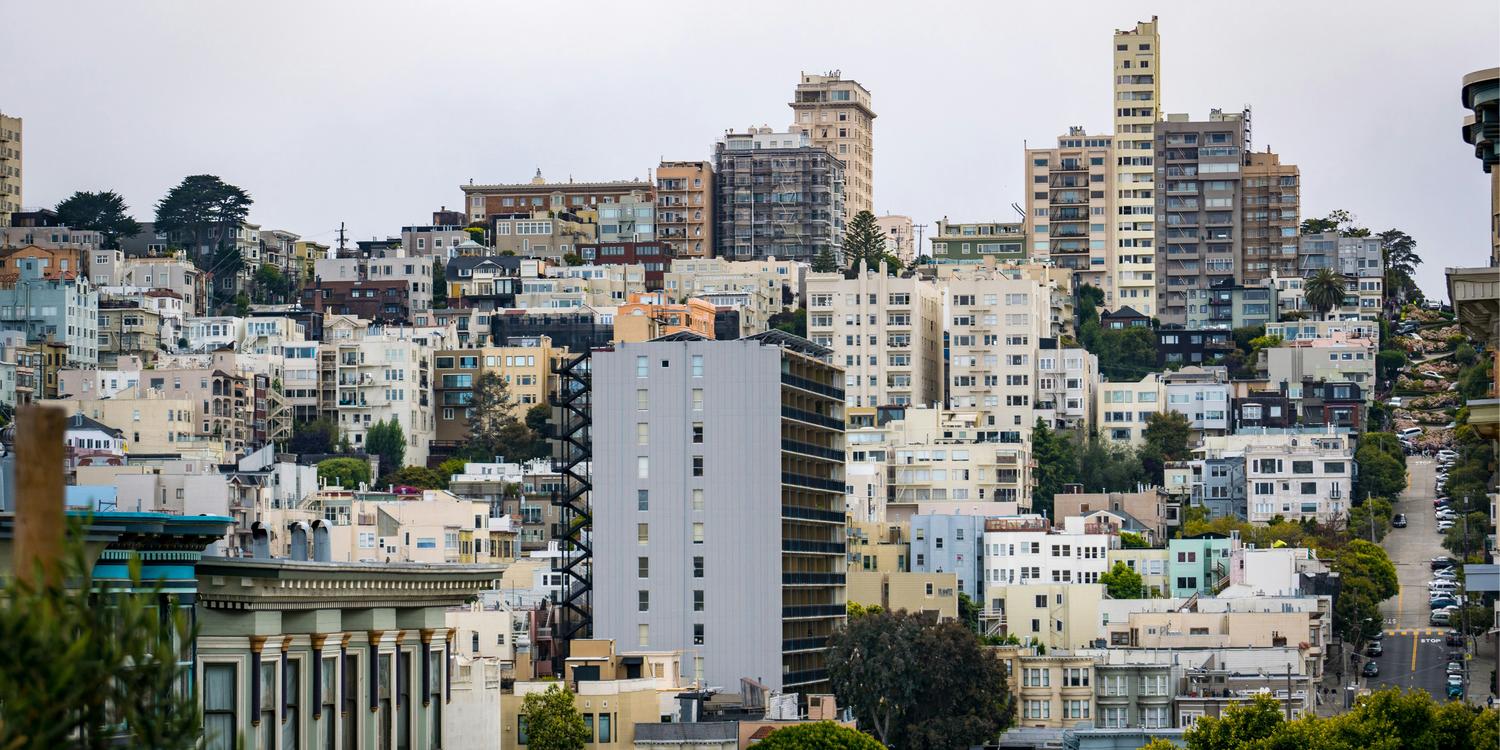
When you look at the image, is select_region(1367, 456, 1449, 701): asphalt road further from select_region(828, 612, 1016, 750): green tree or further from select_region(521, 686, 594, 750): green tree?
select_region(521, 686, 594, 750): green tree

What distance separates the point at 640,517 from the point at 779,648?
8066mm

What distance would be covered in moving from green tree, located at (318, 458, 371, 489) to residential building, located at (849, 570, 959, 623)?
45728mm

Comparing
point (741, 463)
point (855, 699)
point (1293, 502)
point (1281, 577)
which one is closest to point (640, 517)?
point (741, 463)

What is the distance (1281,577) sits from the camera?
144 m

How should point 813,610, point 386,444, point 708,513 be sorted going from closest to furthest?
point 708,513 < point 813,610 < point 386,444

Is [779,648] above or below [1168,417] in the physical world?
below

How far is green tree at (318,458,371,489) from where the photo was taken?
17938 centimetres

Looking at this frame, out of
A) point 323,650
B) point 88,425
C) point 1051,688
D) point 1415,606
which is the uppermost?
point 88,425

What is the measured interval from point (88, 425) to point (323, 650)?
139091 mm

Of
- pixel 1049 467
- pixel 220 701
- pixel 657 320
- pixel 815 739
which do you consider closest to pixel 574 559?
pixel 657 320

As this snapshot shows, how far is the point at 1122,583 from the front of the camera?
150125mm

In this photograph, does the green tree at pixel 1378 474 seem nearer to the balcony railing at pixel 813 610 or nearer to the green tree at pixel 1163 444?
the green tree at pixel 1163 444

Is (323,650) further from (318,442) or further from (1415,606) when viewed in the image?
(318,442)

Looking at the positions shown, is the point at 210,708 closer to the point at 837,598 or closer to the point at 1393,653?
the point at 837,598
